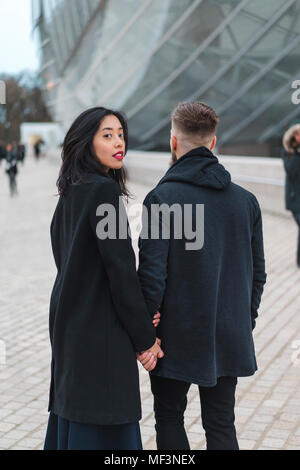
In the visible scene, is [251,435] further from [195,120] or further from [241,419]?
[195,120]

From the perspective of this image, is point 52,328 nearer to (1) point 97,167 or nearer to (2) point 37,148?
(1) point 97,167

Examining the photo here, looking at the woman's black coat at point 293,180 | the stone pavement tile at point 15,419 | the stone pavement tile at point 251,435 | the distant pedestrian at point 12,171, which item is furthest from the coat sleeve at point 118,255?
the distant pedestrian at point 12,171

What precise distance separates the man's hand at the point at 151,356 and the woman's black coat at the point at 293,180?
570 centimetres

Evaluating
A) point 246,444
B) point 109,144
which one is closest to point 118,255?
point 109,144

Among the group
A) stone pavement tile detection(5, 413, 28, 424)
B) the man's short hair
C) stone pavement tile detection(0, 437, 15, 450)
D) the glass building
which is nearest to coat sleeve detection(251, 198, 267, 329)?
the man's short hair

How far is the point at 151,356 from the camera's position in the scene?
2896mm

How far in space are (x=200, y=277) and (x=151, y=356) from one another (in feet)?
1.23

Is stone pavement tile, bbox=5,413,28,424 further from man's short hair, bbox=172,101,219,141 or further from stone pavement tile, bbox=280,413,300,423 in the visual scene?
man's short hair, bbox=172,101,219,141

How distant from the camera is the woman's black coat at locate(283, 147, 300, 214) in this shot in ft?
27.2

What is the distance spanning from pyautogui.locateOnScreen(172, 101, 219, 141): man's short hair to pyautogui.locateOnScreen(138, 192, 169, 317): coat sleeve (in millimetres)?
306

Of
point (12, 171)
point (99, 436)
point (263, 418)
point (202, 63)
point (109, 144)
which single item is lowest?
point (12, 171)
